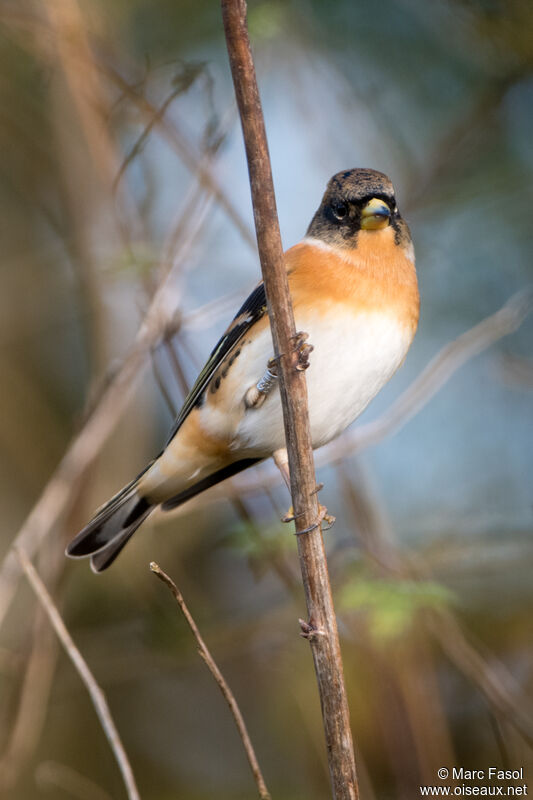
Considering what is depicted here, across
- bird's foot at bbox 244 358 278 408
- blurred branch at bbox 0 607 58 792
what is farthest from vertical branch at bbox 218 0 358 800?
blurred branch at bbox 0 607 58 792

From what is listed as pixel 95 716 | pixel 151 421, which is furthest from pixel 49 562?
pixel 95 716

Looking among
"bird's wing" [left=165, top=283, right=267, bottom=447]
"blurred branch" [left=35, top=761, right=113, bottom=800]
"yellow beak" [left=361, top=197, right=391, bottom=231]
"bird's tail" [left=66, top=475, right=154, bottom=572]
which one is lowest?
"blurred branch" [left=35, top=761, right=113, bottom=800]

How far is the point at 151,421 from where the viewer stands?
13.5ft

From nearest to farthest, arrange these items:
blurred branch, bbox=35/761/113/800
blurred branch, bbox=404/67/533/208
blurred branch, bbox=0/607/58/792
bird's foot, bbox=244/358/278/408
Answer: bird's foot, bbox=244/358/278/408, blurred branch, bbox=0/607/58/792, blurred branch, bbox=35/761/113/800, blurred branch, bbox=404/67/533/208

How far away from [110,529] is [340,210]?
4.12ft

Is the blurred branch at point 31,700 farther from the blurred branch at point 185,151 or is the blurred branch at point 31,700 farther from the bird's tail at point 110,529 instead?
the blurred branch at point 185,151

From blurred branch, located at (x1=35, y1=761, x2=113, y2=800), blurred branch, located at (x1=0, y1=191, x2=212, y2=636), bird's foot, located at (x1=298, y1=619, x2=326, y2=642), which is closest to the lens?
bird's foot, located at (x1=298, y1=619, x2=326, y2=642)

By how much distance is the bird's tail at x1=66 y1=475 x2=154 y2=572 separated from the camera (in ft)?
9.01

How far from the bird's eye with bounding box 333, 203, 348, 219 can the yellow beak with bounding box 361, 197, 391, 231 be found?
7 centimetres

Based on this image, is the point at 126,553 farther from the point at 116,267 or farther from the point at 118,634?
the point at 116,267

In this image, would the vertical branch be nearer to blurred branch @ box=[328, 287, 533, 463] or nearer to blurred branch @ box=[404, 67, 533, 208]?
blurred branch @ box=[328, 287, 533, 463]

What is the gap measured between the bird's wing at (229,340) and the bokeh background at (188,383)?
208mm

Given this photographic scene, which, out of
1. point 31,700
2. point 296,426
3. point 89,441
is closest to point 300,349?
point 296,426

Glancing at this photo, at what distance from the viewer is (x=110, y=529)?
9.20 feet
